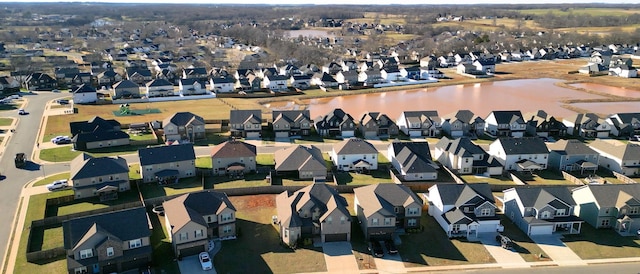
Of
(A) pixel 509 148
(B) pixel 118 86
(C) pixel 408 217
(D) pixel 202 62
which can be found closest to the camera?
(C) pixel 408 217

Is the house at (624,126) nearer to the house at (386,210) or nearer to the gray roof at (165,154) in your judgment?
the house at (386,210)

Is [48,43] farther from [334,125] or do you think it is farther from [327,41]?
[334,125]

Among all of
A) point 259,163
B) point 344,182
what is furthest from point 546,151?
point 259,163

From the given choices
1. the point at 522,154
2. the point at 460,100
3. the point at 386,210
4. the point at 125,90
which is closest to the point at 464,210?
the point at 386,210

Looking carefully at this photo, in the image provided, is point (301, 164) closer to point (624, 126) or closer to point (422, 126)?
point (422, 126)

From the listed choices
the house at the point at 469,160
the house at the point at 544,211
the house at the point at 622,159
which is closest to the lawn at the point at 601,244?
the house at the point at 544,211

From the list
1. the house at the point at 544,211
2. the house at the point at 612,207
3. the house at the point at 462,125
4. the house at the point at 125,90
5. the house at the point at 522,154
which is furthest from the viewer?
the house at the point at 125,90
